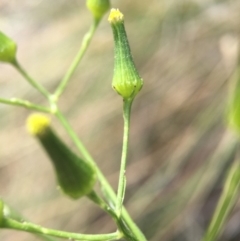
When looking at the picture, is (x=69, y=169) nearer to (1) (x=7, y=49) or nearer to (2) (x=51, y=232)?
(2) (x=51, y=232)

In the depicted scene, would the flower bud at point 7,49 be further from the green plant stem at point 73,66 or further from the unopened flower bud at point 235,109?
the unopened flower bud at point 235,109

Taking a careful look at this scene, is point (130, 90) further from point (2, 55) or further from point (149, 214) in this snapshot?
point (149, 214)

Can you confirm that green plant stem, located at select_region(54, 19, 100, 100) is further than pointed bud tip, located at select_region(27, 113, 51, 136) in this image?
Yes

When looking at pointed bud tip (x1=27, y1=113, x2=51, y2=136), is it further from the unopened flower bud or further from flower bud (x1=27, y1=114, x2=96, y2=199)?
the unopened flower bud

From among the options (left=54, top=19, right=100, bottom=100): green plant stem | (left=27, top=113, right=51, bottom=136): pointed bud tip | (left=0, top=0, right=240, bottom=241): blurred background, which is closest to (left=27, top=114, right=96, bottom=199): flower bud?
(left=27, top=113, right=51, bottom=136): pointed bud tip

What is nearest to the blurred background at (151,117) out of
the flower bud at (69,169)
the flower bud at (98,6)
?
the flower bud at (98,6)

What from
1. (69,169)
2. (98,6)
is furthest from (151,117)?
(69,169)
